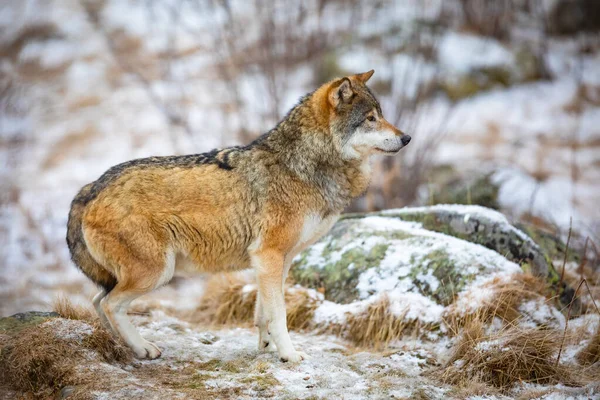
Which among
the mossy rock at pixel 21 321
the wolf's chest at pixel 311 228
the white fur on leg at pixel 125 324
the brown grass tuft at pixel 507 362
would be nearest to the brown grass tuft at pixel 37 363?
the mossy rock at pixel 21 321

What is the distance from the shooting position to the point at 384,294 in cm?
589

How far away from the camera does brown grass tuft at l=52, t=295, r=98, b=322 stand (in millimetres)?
5098

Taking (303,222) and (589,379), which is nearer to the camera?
(589,379)

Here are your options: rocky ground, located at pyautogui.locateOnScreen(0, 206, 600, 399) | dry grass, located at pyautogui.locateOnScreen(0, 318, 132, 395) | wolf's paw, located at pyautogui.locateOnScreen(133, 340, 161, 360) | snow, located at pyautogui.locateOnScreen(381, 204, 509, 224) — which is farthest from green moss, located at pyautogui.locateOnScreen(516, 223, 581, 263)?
dry grass, located at pyautogui.locateOnScreen(0, 318, 132, 395)

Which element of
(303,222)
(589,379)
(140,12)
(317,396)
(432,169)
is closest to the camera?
(317,396)

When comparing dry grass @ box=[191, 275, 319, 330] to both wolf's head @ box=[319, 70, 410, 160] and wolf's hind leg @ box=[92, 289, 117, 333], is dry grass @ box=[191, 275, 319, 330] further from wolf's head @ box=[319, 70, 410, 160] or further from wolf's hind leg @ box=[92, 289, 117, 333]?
wolf's head @ box=[319, 70, 410, 160]

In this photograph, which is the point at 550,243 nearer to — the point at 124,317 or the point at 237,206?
the point at 237,206

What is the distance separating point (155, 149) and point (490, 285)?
10.4 metres

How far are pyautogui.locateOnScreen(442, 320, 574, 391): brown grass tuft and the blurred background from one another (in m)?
3.57

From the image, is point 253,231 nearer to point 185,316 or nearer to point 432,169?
point 185,316

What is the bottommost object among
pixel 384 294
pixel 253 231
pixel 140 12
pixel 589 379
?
pixel 589 379

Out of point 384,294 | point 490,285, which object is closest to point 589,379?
point 490,285

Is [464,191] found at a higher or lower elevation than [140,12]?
lower

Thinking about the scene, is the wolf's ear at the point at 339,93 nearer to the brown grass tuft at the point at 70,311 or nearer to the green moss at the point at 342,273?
the green moss at the point at 342,273
